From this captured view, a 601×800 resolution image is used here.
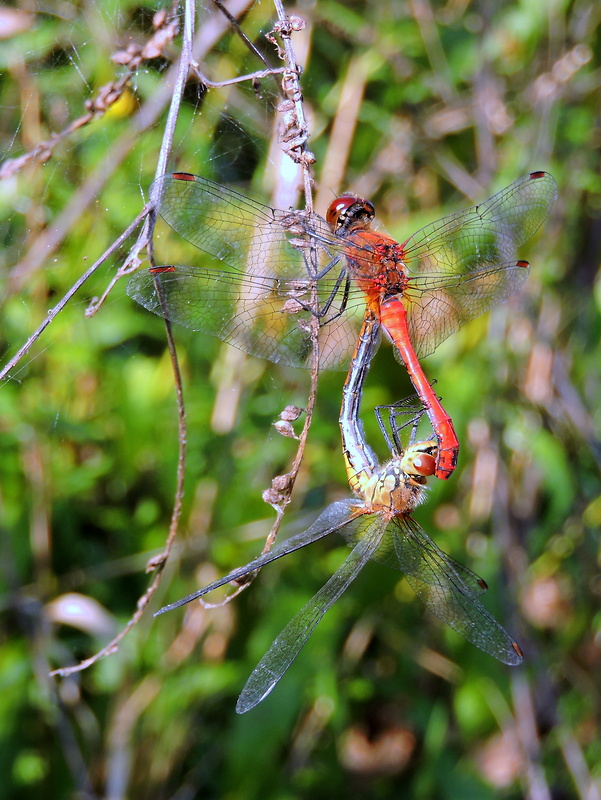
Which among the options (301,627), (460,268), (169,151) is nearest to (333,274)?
(460,268)

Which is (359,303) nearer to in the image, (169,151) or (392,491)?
(392,491)

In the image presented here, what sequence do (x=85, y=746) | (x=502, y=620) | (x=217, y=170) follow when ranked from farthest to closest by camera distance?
(x=502, y=620)
(x=85, y=746)
(x=217, y=170)

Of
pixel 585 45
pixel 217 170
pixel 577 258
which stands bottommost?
pixel 577 258

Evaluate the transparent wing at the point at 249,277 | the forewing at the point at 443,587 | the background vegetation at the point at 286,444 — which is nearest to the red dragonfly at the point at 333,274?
the transparent wing at the point at 249,277

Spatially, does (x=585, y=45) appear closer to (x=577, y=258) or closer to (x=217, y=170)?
(x=577, y=258)

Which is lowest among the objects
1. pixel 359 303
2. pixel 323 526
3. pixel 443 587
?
pixel 443 587

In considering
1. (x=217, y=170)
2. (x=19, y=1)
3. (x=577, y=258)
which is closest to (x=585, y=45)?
(x=577, y=258)
